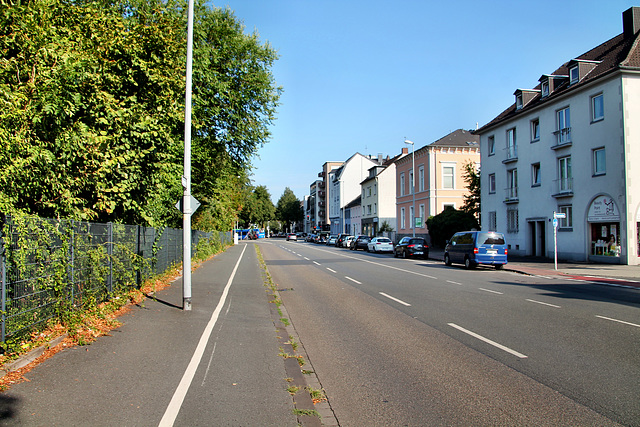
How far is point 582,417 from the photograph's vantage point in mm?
4398

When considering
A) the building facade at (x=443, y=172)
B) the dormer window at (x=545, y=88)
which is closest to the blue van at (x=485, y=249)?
the dormer window at (x=545, y=88)

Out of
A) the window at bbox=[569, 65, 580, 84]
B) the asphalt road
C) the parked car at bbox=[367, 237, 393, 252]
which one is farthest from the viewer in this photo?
the parked car at bbox=[367, 237, 393, 252]

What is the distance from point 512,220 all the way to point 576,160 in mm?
7606

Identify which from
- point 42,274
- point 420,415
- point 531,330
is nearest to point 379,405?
point 420,415

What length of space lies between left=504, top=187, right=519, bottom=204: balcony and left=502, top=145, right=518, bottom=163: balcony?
2043 mm

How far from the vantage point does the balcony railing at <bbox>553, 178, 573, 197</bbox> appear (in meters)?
27.8

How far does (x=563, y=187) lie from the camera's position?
28.4 metres

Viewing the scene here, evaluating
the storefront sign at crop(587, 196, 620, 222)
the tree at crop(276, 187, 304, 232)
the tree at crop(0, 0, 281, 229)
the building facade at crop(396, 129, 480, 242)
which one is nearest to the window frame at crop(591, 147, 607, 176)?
the storefront sign at crop(587, 196, 620, 222)

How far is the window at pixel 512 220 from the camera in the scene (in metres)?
33.4

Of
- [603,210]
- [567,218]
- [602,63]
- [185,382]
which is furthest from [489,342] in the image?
[602,63]

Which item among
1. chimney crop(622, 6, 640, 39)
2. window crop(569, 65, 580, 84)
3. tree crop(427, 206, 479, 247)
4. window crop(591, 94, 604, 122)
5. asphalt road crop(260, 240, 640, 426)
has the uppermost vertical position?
chimney crop(622, 6, 640, 39)

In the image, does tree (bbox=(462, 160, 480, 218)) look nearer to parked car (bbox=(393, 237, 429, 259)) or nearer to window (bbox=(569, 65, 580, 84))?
parked car (bbox=(393, 237, 429, 259))

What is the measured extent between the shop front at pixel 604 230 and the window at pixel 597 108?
4371 mm

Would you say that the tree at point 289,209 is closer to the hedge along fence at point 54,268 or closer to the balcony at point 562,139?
the balcony at point 562,139
